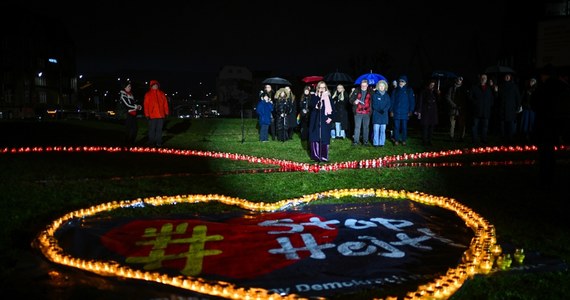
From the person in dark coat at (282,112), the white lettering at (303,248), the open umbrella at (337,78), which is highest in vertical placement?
the open umbrella at (337,78)

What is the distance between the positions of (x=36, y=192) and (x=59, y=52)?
6771cm

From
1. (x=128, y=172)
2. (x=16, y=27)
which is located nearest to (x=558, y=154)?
(x=128, y=172)

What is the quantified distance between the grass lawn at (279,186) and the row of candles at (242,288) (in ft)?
0.47

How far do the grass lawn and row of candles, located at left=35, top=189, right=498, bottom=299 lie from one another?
0.47 ft

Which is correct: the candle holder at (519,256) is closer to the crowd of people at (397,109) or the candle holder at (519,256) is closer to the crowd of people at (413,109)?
the crowd of people at (397,109)

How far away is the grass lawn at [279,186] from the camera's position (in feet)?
15.6

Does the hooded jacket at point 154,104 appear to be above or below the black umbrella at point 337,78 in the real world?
below

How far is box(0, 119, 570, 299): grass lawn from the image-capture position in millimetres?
4758

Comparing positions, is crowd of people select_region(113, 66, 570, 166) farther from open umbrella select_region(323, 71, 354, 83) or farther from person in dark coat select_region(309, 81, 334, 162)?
open umbrella select_region(323, 71, 354, 83)

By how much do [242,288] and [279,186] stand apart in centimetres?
499

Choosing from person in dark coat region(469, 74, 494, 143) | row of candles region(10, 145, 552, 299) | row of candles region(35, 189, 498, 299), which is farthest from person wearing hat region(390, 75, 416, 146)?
row of candles region(35, 189, 498, 299)

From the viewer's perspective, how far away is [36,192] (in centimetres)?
871

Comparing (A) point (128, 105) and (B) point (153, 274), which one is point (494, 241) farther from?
(A) point (128, 105)

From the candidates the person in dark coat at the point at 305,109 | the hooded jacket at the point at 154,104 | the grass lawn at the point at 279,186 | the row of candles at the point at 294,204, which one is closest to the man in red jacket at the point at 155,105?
the hooded jacket at the point at 154,104
